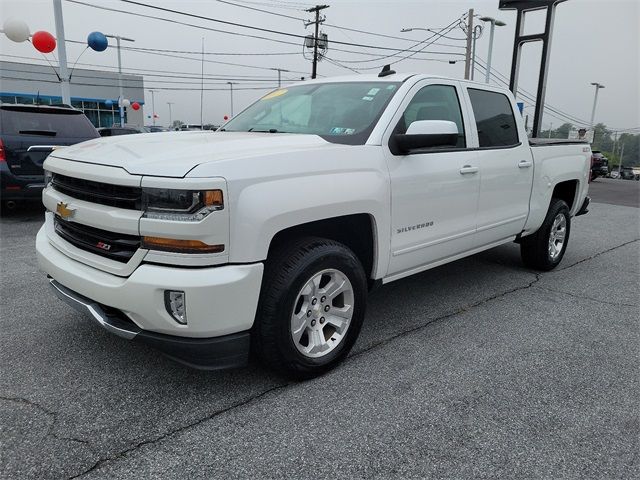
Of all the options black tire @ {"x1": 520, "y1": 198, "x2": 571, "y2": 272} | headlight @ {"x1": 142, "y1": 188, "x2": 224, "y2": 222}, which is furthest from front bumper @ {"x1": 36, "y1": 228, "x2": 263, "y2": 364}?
black tire @ {"x1": 520, "y1": 198, "x2": 571, "y2": 272}

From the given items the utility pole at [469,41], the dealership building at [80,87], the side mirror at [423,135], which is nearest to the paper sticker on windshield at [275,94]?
the side mirror at [423,135]

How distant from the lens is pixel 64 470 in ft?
7.14

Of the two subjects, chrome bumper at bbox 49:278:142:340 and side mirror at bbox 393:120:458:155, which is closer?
chrome bumper at bbox 49:278:142:340

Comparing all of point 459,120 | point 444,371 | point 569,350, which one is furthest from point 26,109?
point 569,350

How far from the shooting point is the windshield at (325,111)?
3396 millimetres

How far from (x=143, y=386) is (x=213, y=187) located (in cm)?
129

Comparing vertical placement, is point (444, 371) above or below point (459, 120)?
below

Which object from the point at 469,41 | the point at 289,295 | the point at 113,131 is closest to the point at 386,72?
the point at 289,295

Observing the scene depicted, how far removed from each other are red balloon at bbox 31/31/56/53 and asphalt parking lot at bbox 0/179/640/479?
12.3 m

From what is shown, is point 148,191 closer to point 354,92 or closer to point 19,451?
point 19,451

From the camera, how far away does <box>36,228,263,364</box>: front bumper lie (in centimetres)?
240

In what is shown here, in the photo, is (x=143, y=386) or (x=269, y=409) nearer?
(x=269, y=409)

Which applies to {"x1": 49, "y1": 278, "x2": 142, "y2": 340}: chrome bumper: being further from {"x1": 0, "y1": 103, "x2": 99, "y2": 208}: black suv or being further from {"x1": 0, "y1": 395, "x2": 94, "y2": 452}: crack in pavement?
{"x1": 0, "y1": 103, "x2": 99, "y2": 208}: black suv

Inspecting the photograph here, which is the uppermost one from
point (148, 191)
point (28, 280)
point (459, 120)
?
point (459, 120)
